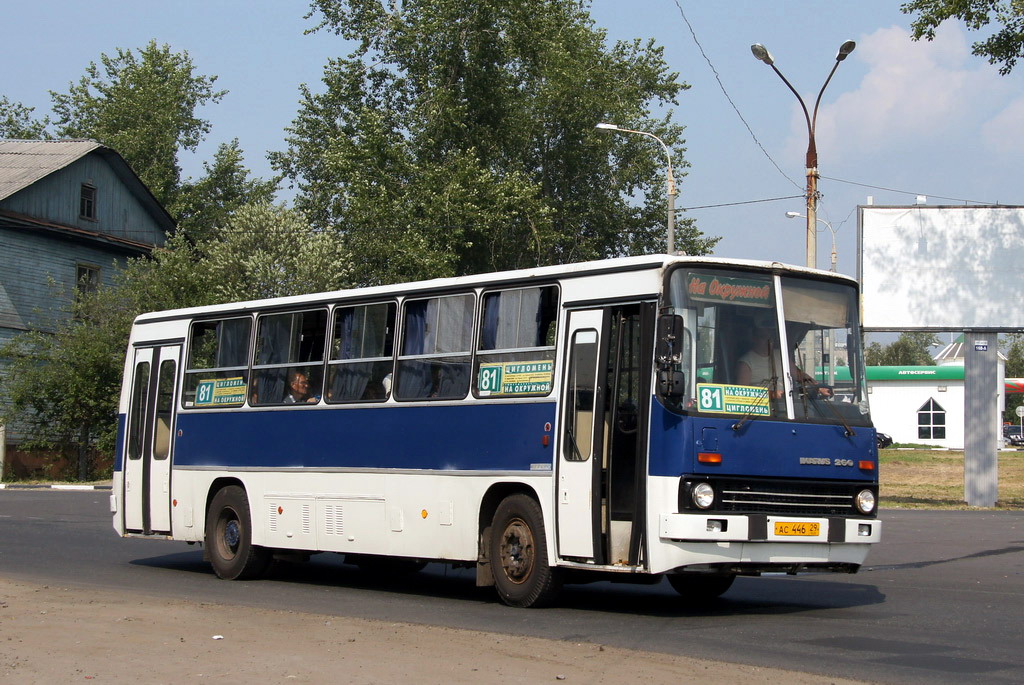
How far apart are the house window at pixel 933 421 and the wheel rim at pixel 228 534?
79235 mm

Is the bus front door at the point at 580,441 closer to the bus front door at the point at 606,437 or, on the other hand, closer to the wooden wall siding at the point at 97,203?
the bus front door at the point at 606,437

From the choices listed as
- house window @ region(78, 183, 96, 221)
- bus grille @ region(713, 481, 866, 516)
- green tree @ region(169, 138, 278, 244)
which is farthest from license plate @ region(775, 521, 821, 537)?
green tree @ region(169, 138, 278, 244)

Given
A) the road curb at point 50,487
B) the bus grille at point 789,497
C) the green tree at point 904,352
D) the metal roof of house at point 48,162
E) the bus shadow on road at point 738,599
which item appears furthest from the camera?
the green tree at point 904,352

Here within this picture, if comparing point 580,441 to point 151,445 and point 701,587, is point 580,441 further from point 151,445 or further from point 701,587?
point 151,445

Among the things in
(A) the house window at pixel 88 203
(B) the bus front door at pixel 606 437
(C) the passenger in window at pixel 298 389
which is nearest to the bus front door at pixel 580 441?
(B) the bus front door at pixel 606 437

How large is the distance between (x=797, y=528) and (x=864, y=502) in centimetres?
90

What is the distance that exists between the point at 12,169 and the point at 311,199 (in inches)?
615

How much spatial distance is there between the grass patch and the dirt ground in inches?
1005

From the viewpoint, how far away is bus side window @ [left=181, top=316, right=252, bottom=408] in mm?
16250

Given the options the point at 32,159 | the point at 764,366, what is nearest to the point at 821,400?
the point at 764,366

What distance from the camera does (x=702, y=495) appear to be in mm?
11000

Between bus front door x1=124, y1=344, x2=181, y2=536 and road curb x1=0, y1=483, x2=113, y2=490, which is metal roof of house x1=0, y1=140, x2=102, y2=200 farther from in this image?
bus front door x1=124, y1=344, x2=181, y2=536

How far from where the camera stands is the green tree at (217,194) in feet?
232

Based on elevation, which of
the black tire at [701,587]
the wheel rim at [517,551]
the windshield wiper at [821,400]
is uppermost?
the windshield wiper at [821,400]
